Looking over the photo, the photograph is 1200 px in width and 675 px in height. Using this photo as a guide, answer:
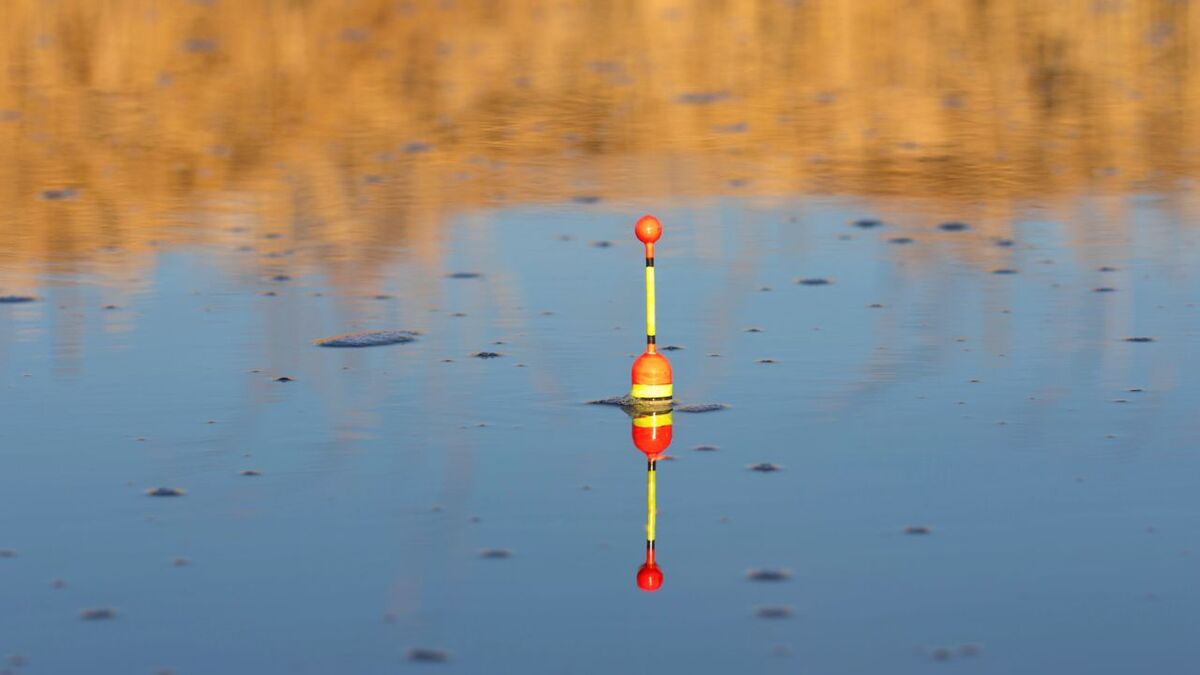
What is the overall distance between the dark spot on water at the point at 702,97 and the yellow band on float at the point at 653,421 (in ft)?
31.5

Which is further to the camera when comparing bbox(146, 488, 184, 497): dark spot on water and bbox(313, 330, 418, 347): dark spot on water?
bbox(313, 330, 418, 347): dark spot on water

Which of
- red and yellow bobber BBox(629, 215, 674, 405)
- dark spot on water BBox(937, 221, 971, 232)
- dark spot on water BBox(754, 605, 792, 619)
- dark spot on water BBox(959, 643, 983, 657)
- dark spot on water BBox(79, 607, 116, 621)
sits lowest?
dark spot on water BBox(959, 643, 983, 657)

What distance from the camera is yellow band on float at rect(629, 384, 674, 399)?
770 cm

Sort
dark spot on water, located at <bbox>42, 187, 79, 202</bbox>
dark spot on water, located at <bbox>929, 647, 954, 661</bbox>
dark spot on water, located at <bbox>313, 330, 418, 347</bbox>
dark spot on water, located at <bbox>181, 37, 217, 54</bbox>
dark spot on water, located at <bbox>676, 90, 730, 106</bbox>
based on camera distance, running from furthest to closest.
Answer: dark spot on water, located at <bbox>181, 37, 217, 54</bbox> → dark spot on water, located at <bbox>676, 90, 730, 106</bbox> → dark spot on water, located at <bbox>42, 187, 79, 202</bbox> → dark spot on water, located at <bbox>313, 330, 418, 347</bbox> → dark spot on water, located at <bbox>929, 647, 954, 661</bbox>

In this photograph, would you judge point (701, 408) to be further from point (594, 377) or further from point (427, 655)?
point (427, 655)

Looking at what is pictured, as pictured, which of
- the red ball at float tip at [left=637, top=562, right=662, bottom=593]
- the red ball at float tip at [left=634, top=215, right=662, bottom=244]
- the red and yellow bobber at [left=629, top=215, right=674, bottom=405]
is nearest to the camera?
the red ball at float tip at [left=637, top=562, right=662, bottom=593]

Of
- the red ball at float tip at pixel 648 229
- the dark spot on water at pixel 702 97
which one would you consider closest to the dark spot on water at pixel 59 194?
the dark spot on water at pixel 702 97

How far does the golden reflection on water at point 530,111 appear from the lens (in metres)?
12.9

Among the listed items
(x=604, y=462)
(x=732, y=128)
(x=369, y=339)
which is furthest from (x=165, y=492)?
(x=732, y=128)

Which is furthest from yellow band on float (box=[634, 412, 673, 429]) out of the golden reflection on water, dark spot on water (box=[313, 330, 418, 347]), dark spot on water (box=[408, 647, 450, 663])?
the golden reflection on water

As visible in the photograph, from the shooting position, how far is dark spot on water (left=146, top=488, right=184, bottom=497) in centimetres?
660

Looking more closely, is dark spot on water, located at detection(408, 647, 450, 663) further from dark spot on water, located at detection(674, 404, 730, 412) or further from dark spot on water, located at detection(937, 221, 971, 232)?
dark spot on water, located at detection(937, 221, 971, 232)

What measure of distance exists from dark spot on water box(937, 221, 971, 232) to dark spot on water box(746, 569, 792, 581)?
6205 millimetres

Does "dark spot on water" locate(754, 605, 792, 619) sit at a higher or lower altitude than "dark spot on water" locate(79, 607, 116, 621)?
lower
